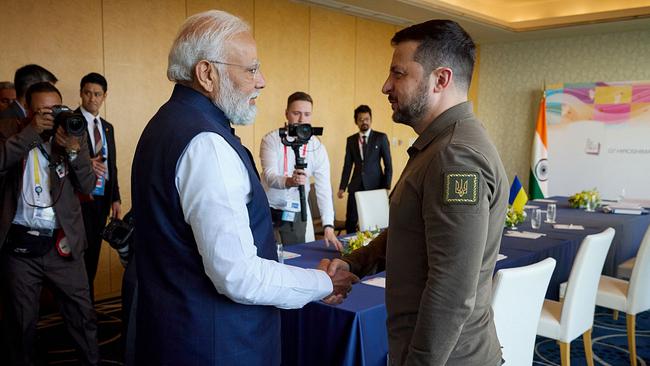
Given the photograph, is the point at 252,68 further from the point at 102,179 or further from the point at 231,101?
the point at 102,179

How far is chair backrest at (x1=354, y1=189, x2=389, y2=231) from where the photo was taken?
4598mm

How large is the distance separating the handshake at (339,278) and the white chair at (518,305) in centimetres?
69

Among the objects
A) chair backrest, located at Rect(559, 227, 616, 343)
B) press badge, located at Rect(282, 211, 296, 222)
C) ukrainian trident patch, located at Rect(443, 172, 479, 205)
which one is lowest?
chair backrest, located at Rect(559, 227, 616, 343)

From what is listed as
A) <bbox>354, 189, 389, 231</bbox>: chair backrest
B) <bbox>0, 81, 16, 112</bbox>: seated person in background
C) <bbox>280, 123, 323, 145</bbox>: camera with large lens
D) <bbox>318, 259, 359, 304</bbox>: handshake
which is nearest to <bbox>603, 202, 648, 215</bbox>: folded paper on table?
<bbox>354, 189, 389, 231</bbox>: chair backrest

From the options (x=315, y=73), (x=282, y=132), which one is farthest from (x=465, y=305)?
(x=315, y=73)

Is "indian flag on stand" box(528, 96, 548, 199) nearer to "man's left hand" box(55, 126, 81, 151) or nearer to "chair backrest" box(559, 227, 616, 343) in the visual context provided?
"chair backrest" box(559, 227, 616, 343)

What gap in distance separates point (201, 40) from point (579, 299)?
257 cm

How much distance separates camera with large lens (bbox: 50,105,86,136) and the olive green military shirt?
2.02 meters

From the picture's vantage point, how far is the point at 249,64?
1.47 m

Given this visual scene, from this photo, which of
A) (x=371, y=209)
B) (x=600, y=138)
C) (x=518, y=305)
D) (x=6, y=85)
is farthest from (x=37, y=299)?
(x=600, y=138)

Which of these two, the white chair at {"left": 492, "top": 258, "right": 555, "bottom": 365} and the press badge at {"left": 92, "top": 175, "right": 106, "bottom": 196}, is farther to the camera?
the press badge at {"left": 92, "top": 175, "right": 106, "bottom": 196}

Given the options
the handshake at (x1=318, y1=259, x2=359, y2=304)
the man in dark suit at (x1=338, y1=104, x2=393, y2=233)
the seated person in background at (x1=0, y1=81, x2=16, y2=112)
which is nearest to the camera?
the handshake at (x1=318, y1=259, x2=359, y2=304)

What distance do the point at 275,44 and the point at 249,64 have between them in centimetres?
517

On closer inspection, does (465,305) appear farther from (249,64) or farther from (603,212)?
(603,212)
